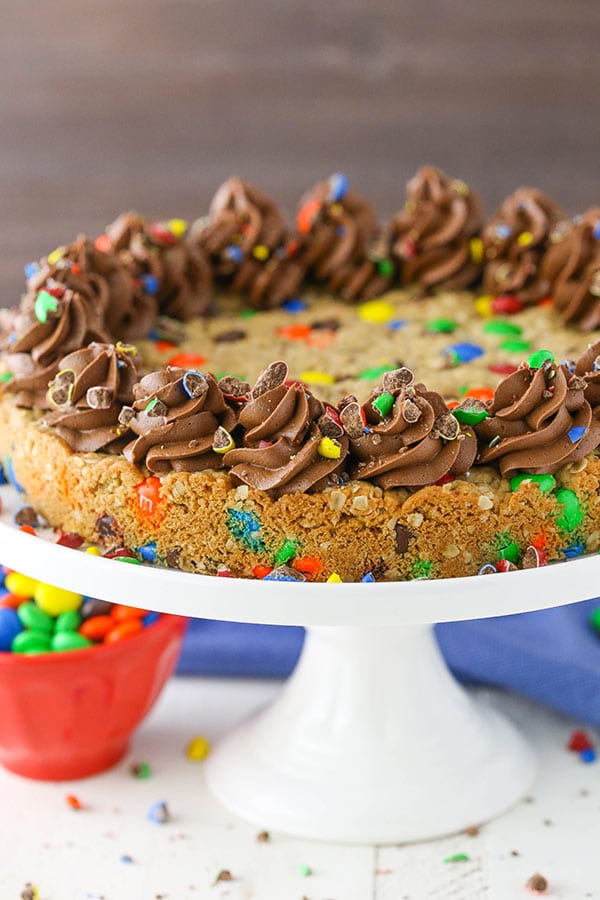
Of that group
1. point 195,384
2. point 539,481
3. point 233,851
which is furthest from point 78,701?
point 539,481

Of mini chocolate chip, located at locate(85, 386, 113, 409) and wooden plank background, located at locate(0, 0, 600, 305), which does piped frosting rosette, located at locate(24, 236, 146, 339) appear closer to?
mini chocolate chip, located at locate(85, 386, 113, 409)

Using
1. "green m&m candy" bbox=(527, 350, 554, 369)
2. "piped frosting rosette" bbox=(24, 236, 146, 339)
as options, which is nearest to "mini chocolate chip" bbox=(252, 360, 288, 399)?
"green m&m candy" bbox=(527, 350, 554, 369)

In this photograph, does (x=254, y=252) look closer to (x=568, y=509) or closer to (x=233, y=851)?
(x=568, y=509)

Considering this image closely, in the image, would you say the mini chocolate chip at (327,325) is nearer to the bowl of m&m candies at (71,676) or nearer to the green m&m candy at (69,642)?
the bowl of m&m candies at (71,676)

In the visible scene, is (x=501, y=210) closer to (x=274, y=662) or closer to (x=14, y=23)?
(x=274, y=662)

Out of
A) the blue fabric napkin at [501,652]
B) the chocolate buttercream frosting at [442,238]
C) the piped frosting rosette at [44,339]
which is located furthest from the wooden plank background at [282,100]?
the piped frosting rosette at [44,339]

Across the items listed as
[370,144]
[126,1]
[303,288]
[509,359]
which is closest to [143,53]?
[126,1]
